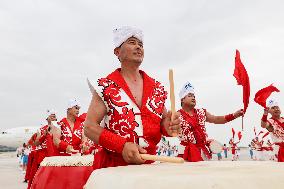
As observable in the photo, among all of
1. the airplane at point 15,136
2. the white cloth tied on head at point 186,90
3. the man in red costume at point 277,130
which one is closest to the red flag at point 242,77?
the white cloth tied on head at point 186,90

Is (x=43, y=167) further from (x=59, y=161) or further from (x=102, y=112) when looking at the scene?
(x=102, y=112)

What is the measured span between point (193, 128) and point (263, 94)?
1745 mm

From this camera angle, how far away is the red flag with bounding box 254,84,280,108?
339 cm

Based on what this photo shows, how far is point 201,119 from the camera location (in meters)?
5.22

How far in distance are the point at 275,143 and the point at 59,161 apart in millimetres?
3902

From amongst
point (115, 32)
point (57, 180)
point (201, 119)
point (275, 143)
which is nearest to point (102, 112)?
point (115, 32)

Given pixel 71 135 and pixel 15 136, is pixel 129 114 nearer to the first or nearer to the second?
pixel 71 135

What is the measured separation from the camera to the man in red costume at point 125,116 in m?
2.23

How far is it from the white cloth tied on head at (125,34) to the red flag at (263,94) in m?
1.42

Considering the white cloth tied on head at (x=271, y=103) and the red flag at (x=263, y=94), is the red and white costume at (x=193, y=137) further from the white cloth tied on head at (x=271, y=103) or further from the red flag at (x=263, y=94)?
the white cloth tied on head at (x=271, y=103)

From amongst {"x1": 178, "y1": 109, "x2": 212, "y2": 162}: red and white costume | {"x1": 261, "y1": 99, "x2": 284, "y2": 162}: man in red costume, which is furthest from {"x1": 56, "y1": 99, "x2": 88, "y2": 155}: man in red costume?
{"x1": 261, "y1": 99, "x2": 284, "y2": 162}: man in red costume

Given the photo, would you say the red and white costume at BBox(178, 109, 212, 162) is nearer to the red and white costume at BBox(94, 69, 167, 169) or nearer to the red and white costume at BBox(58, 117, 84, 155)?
the red and white costume at BBox(58, 117, 84, 155)

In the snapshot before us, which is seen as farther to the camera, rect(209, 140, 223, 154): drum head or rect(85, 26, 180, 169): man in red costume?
rect(209, 140, 223, 154): drum head

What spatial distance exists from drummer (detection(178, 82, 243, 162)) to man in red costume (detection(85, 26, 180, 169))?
8.28 feet
